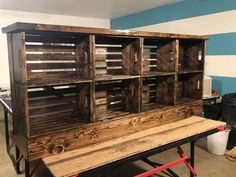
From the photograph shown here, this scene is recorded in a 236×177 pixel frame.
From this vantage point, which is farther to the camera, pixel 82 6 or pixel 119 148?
pixel 82 6

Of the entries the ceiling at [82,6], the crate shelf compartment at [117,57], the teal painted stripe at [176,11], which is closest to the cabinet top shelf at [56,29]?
the crate shelf compartment at [117,57]

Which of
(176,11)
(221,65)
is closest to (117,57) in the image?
(221,65)

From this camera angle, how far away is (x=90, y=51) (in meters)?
1.83

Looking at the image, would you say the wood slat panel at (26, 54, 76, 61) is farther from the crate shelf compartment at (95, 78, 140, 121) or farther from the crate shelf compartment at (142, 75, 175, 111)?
the crate shelf compartment at (142, 75, 175, 111)

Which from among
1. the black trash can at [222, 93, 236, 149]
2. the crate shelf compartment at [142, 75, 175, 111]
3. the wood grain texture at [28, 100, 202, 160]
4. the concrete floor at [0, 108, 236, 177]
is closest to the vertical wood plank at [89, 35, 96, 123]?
the wood grain texture at [28, 100, 202, 160]

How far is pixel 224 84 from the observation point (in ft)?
13.9

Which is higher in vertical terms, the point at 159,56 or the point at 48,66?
the point at 159,56

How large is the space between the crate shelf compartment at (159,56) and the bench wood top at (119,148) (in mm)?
650

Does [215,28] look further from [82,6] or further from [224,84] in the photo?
[82,6]

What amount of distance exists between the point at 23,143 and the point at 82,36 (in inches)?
38.3

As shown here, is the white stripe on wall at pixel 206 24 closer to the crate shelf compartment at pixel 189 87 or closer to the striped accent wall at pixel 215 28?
the striped accent wall at pixel 215 28

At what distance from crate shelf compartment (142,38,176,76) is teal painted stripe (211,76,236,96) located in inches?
84.1

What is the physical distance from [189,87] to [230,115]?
989 mm

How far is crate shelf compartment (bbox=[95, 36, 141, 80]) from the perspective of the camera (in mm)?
2203
